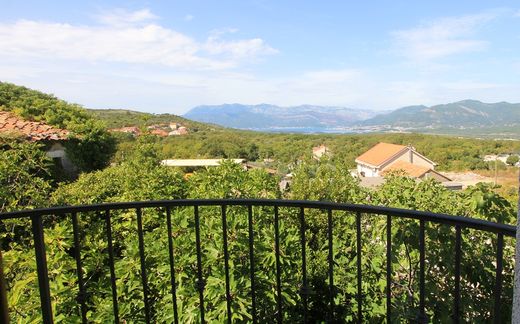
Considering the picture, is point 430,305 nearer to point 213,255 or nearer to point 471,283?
point 471,283

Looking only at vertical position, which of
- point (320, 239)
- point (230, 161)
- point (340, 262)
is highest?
point (230, 161)

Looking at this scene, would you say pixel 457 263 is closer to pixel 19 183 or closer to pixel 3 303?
pixel 3 303

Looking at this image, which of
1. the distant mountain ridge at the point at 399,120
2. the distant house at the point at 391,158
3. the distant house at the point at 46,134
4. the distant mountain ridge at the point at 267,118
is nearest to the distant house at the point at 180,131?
the distant house at the point at 391,158

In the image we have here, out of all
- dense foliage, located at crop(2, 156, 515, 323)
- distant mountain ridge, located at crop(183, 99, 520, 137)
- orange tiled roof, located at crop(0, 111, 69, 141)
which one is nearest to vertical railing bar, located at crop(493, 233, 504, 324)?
dense foliage, located at crop(2, 156, 515, 323)

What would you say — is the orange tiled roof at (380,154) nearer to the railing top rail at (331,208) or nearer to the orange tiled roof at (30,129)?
the orange tiled roof at (30,129)

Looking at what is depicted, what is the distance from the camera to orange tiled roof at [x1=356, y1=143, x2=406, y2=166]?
116ft

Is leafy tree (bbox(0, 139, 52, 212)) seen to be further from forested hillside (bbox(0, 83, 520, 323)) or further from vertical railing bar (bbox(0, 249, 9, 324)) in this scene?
vertical railing bar (bbox(0, 249, 9, 324))

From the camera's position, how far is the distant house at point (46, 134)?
11992mm

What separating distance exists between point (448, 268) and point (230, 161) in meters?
3.67

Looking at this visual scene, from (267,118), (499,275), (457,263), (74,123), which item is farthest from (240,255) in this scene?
(267,118)

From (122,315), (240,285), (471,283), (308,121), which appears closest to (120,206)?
(240,285)

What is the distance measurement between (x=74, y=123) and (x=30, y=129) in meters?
3.09

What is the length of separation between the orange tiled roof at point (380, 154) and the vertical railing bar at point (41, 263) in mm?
34469

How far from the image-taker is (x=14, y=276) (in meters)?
3.08
